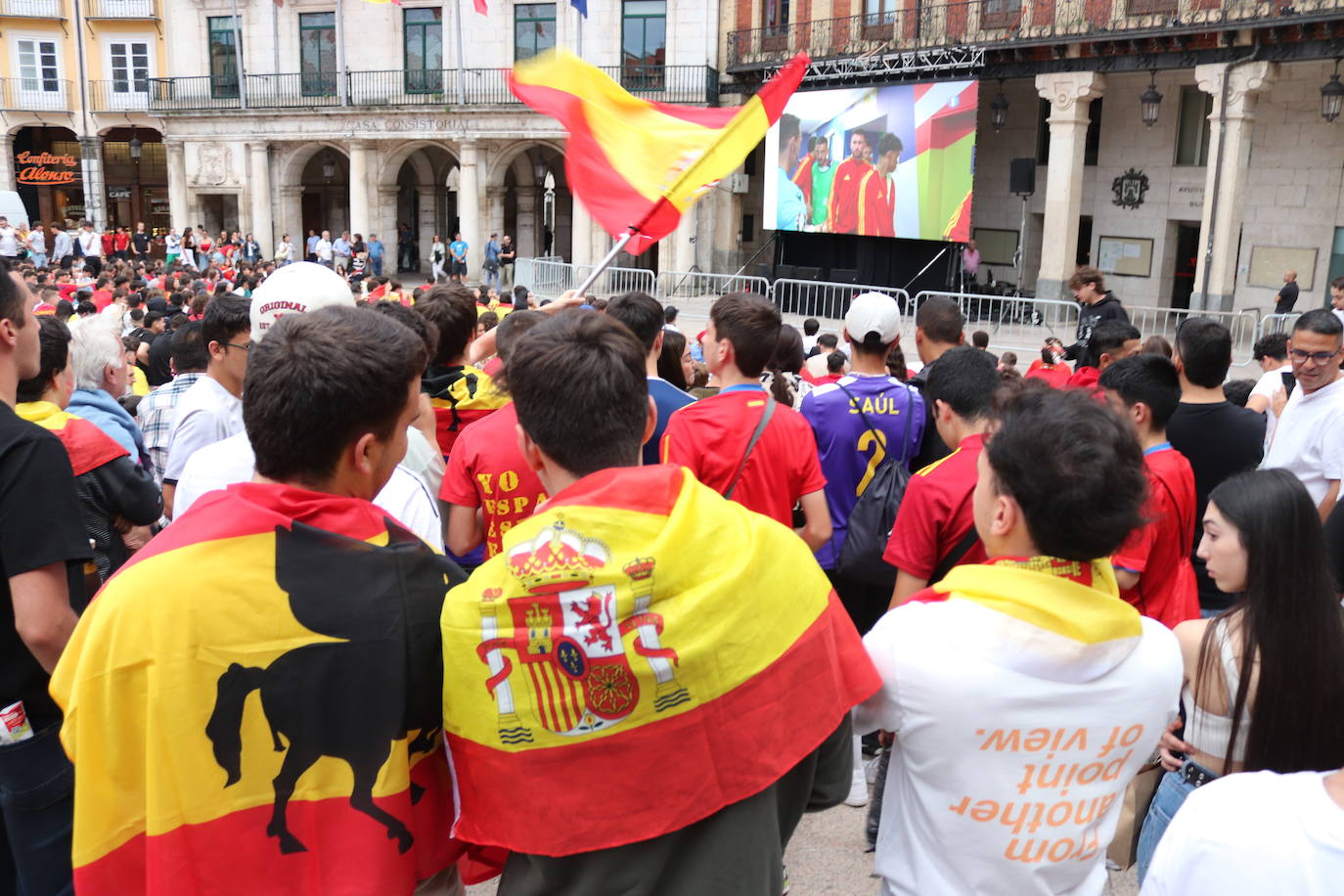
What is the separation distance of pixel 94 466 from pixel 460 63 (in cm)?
2647

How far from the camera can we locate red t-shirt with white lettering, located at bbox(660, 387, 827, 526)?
376cm

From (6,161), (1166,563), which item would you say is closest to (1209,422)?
(1166,563)

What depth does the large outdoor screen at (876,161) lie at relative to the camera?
21.6m

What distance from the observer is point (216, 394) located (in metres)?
3.86

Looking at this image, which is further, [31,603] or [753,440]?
[753,440]

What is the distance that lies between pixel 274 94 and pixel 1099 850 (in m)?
32.8

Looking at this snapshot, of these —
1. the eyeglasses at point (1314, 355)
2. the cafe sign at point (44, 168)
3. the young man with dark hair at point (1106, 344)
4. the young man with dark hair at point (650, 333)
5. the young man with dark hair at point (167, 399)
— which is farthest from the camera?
the cafe sign at point (44, 168)

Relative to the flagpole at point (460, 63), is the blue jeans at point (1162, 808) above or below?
below

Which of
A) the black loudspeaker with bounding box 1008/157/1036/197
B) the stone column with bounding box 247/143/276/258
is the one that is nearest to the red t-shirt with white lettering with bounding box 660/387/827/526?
the black loudspeaker with bounding box 1008/157/1036/197

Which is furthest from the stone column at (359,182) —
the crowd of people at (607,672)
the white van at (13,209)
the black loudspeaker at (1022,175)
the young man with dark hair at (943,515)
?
the crowd of people at (607,672)

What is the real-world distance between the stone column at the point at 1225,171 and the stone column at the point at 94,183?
31.1 meters

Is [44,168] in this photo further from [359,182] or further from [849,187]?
[849,187]

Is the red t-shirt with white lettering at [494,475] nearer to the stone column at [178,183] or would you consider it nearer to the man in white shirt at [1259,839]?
the man in white shirt at [1259,839]

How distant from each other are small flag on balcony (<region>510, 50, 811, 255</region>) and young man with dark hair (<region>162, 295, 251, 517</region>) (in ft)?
6.53
